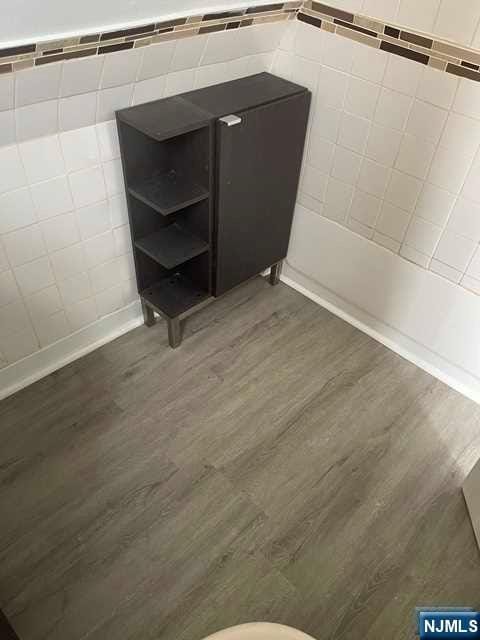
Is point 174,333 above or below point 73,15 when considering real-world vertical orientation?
below

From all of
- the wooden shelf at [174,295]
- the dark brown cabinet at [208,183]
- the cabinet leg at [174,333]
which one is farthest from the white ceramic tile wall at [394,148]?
the cabinet leg at [174,333]

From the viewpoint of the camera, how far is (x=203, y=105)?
1.44m

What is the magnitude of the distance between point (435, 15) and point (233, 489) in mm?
1436

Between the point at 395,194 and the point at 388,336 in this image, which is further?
the point at 388,336

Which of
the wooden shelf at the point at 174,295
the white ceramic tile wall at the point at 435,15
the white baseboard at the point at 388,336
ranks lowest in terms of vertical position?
the white baseboard at the point at 388,336

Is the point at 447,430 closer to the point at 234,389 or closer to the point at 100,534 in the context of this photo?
the point at 234,389

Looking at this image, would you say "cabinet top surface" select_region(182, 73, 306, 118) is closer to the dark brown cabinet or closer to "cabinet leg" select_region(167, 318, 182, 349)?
the dark brown cabinet

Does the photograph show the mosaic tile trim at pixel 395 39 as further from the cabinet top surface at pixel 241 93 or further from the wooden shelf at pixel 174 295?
the wooden shelf at pixel 174 295

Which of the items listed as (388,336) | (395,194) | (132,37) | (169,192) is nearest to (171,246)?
(169,192)

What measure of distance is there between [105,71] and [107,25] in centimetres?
14

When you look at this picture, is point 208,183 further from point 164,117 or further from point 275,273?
point 275,273

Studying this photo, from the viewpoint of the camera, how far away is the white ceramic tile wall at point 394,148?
138cm

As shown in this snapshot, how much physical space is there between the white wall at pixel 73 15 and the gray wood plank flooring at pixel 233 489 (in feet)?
3.53

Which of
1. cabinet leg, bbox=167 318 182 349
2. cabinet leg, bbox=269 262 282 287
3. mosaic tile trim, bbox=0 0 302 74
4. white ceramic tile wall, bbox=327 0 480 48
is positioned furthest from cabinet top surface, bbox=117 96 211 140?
cabinet leg, bbox=269 262 282 287
